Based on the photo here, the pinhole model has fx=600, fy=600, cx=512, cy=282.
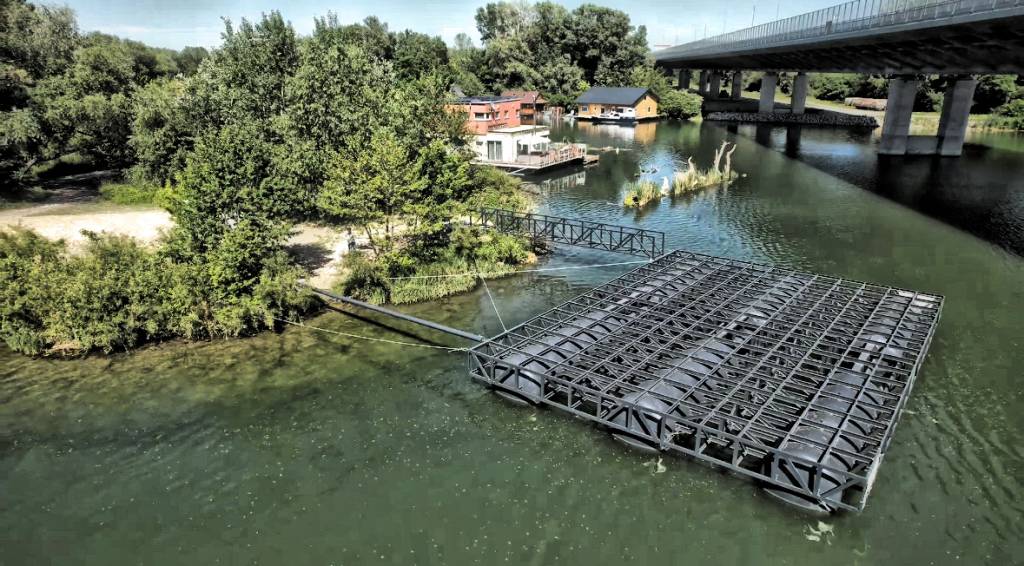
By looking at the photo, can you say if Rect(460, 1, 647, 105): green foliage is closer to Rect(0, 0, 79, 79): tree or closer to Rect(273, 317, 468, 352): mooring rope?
Rect(0, 0, 79, 79): tree

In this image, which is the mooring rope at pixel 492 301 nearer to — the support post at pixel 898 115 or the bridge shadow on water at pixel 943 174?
the bridge shadow on water at pixel 943 174

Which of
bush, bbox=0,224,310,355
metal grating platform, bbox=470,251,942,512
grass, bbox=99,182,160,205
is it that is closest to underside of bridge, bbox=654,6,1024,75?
metal grating platform, bbox=470,251,942,512

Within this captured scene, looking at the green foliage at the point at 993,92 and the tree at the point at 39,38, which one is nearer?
the tree at the point at 39,38

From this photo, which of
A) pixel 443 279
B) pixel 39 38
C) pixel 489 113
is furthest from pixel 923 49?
pixel 39 38

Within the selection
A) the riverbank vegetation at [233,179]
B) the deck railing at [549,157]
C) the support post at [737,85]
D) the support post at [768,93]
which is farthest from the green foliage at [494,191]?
the support post at [737,85]

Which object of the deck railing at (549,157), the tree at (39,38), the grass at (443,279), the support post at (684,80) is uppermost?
the tree at (39,38)

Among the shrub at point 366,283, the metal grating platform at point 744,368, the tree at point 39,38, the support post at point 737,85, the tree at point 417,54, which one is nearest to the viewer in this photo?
the metal grating platform at point 744,368

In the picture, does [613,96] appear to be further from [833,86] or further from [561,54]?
[833,86]

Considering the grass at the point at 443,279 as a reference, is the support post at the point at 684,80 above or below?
above
